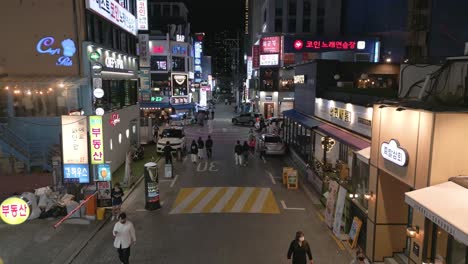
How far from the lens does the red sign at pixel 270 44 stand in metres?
52.1

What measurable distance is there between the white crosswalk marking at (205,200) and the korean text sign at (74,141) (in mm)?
5014

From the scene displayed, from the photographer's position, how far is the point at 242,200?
677 inches

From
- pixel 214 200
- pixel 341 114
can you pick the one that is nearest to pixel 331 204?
pixel 214 200

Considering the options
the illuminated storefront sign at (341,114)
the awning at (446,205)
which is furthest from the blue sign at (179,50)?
the awning at (446,205)

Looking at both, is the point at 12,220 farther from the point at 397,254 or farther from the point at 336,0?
the point at 336,0

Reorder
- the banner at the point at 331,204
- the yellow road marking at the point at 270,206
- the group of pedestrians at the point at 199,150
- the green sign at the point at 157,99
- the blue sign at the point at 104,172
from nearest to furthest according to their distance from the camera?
the banner at the point at 331,204, the blue sign at the point at 104,172, the yellow road marking at the point at 270,206, the group of pedestrians at the point at 199,150, the green sign at the point at 157,99

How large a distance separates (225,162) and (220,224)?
11904 mm

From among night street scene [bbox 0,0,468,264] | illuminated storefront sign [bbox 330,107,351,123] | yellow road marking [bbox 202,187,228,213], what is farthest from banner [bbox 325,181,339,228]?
illuminated storefront sign [bbox 330,107,351,123]

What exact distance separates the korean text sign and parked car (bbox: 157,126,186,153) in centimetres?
1075

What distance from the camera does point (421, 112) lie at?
8531 mm

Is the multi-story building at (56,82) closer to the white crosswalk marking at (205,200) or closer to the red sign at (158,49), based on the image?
the white crosswalk marking at (205,200)

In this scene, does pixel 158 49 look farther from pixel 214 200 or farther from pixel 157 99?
pixel 214 200

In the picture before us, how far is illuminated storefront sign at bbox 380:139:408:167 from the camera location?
9.05 m

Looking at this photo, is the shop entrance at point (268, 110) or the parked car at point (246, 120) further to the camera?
the shop entrance at point (268, 110)
